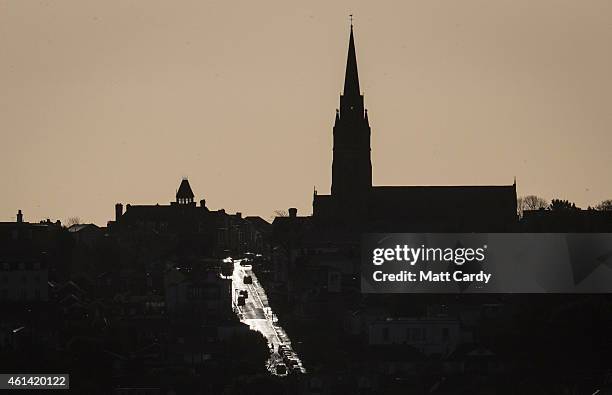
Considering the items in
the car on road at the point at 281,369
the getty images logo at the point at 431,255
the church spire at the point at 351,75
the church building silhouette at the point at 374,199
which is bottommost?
the car on road at the point at 281,369

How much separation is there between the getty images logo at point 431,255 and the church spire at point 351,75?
2918 inches

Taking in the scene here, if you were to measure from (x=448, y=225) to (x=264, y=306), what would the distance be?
3318 centimetres

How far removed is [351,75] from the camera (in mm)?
173750

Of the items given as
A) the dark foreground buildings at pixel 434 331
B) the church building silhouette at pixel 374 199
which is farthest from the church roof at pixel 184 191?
the dark foreground buildings at pixel 434 331

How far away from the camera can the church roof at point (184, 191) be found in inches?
7544

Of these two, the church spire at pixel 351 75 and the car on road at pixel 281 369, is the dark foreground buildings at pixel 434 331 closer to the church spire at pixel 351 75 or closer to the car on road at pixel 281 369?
the church spire at pixel 351 75

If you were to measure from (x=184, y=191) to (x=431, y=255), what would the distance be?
97.6m

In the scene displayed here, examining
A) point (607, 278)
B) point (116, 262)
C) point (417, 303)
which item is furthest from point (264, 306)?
point (607, 278)

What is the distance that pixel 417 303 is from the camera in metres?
129

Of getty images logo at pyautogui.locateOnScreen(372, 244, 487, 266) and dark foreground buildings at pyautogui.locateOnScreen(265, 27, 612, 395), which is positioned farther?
dark foreground buildings at pyautogui.locateOnScreen(265, 27, 612, 395)

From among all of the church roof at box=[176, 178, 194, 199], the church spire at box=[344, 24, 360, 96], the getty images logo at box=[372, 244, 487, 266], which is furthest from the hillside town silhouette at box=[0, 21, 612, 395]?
the church roof at box=[176, 178, 194, 199]

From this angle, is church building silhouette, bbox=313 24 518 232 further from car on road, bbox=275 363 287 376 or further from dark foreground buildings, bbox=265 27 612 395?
car on road, bbox=275 363 287 376

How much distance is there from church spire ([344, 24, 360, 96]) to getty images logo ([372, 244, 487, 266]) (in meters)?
74.1

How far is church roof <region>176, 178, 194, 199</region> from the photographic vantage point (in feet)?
629
